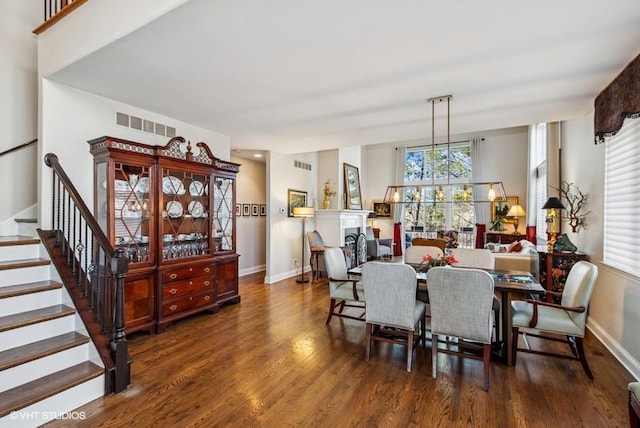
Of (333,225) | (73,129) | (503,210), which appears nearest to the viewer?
(73,129)

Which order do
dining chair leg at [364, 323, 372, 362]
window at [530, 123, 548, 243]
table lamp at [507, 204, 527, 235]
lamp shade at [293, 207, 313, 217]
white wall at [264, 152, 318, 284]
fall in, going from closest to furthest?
dining chair leg at [364, 323, 372, 362], white wall at [264, 152, 318, 284], lamp shade at [293, 207, 313, 217], window at [530, 123, 548, 243], table lamp at [507, 204, 527, 235]

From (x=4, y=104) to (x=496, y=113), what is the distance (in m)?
5.50

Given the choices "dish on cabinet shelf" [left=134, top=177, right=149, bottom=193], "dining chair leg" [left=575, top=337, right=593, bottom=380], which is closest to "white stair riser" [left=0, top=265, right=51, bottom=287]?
"dish on cabinet shelf" [left=134, top=177, right=149, bottom=193]

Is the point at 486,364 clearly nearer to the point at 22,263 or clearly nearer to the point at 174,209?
the point at 174,209

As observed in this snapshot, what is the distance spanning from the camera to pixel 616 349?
9.85ft

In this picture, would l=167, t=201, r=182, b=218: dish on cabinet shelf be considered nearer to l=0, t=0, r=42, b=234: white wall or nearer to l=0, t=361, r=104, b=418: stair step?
l=0, t=0, r=42, b=234: white wall

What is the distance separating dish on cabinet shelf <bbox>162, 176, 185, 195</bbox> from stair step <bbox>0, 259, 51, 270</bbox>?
135 centimetres

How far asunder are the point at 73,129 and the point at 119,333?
2249 millimetres

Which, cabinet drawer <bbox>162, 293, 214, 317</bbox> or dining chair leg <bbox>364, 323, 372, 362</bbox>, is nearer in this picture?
dining chair leg <bbox>364, 323, 372, 362</bbox>

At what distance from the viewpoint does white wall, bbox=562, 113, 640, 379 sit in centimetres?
277

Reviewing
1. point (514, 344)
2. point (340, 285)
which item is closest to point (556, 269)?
point (514, 344)

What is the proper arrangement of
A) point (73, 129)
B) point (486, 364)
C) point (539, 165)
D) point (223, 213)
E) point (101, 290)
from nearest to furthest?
point (486, 364) → point (101, 290) → point (73, 129) → point (223, 213) → point (539, 165)

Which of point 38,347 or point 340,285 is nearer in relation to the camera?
point 38,347

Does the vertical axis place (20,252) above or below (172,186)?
below
